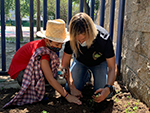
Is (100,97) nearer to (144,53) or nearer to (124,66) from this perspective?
(144,53)

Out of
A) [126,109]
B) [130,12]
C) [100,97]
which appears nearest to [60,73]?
[100,97]

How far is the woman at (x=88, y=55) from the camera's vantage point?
1960 mm

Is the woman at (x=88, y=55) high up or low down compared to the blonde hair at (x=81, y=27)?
down

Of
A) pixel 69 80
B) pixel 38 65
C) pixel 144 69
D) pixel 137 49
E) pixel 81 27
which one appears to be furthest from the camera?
pixel 69 80

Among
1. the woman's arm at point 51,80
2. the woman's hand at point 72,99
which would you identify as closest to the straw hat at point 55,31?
the woman's arm at point 51,80

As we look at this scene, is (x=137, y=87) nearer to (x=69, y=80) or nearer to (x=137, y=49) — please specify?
(x=137, y=49)

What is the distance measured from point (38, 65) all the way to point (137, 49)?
1.31m

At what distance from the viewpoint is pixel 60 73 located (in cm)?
248

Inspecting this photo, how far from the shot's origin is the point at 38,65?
224cm

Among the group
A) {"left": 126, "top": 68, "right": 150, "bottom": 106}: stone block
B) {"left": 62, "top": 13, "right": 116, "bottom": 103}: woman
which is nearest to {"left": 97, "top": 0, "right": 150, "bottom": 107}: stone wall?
{"left": 126, "top": 68, "right": 150, "bottom": 106}: stone block

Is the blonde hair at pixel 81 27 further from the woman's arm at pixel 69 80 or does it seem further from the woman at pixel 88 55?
the woman's arm at pixel 69 80

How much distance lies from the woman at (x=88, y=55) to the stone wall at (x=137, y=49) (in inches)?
14.2

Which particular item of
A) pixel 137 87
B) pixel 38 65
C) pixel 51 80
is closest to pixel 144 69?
pixel 137 87

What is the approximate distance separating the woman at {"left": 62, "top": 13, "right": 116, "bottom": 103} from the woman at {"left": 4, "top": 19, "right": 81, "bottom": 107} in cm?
21
